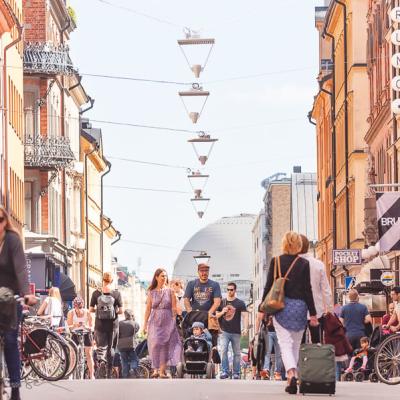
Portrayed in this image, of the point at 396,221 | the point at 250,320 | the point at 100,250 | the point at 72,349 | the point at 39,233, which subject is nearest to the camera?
the point at 72,349

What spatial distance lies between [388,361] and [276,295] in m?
5.32

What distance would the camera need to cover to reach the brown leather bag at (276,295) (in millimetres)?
19625

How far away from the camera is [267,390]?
70.9ft

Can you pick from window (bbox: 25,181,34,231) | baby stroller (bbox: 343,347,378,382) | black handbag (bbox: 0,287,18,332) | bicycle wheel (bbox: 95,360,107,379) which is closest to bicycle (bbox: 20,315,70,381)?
black handbag (bbox: 0,287,18,332)

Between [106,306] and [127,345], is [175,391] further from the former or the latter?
[127,345]

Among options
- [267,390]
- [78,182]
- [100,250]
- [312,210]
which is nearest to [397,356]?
[267,390]

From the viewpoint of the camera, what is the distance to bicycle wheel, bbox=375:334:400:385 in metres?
24.4

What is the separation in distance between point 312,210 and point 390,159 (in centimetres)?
8423

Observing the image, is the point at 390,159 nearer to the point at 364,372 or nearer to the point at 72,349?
the point at 364,372

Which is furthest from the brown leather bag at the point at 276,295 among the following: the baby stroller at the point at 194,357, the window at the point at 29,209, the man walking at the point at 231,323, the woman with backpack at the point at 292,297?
the window at the point at 29,209

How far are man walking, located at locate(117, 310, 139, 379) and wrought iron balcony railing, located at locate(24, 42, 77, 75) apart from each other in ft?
102

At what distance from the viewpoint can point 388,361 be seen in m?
24.5

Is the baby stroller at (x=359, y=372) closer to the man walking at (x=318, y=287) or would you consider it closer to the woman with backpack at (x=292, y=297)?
the man walking at (x=318, y=287)

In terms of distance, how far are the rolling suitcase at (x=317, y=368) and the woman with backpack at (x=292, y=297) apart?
37 cm
